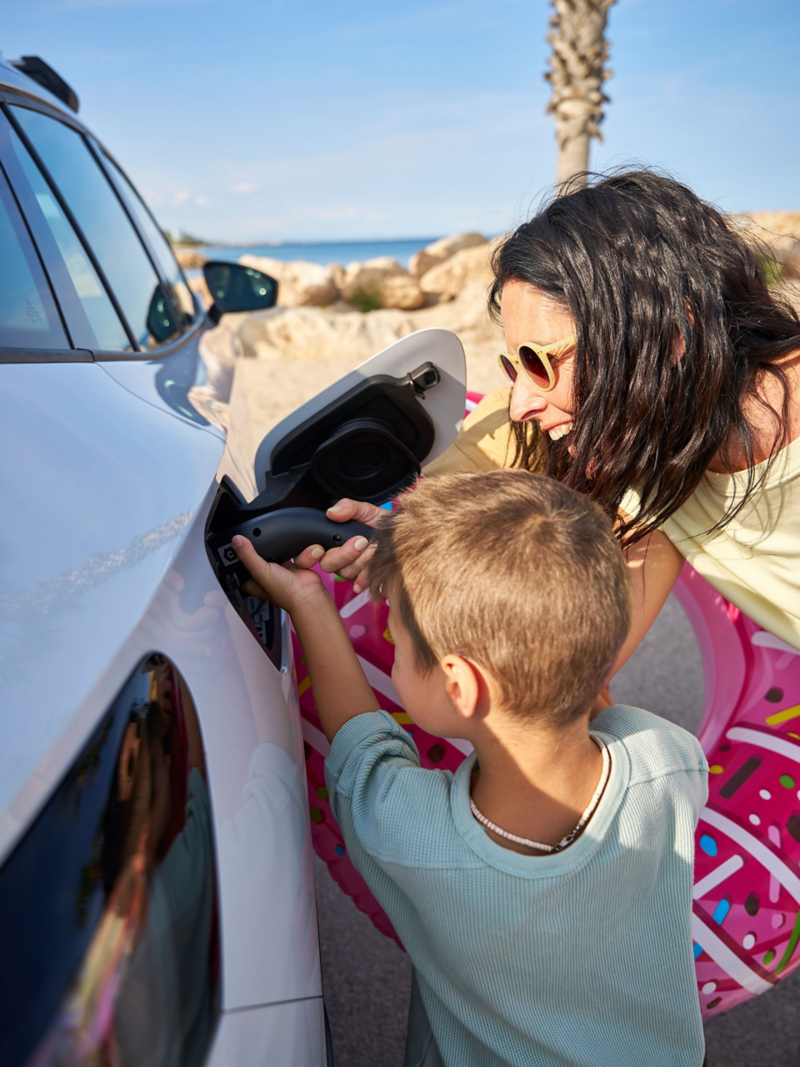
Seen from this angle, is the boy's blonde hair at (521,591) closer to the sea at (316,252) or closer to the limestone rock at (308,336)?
the limestone rock at (308,336)

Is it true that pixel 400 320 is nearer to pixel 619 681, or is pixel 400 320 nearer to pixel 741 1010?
pixel 619 681

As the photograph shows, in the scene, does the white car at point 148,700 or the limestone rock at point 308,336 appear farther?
the limestone rock at point 308,336

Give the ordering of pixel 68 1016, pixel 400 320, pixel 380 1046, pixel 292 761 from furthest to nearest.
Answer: pixel 400 320 < pixel 380 1046 < pixel 292 761 < pixel 68 1016

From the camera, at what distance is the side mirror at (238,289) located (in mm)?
3324

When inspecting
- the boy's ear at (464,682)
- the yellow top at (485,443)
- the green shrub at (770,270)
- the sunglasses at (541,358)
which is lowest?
the boy's ear at (464,682)

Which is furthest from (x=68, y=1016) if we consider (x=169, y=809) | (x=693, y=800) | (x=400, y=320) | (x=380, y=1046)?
(x=400, y=320)

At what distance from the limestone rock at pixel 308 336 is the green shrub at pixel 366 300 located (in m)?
4.25

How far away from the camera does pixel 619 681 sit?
348 cm

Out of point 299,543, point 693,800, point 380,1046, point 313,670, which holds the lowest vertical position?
point 380,1046

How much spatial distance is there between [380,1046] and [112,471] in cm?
170

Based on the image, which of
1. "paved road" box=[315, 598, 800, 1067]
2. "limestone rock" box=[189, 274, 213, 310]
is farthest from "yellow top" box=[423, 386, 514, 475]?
"limestone rock" box=[189, 274, 213, 310]

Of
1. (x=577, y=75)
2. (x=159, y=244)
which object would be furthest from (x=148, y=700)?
(x=577, y=75)

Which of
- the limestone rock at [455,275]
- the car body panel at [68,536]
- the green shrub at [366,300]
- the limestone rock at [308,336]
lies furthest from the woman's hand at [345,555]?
the green shrub at [366,300]

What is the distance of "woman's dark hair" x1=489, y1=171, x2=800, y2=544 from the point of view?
1.56m
